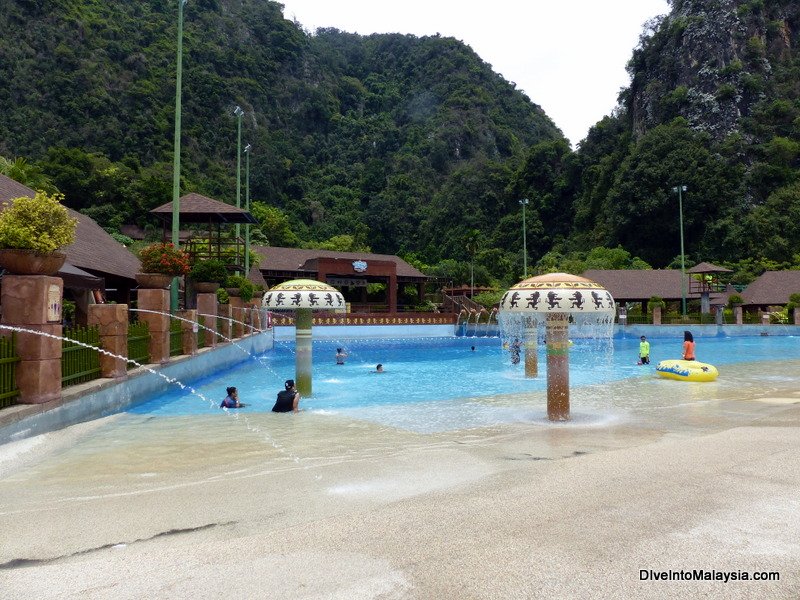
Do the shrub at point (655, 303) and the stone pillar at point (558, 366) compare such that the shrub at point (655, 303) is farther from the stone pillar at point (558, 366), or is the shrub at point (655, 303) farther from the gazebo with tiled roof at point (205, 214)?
the stone pillar at point (558, 366)

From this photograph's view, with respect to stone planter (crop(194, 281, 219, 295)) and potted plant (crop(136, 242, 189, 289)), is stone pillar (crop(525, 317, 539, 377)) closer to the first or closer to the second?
potted plant (crop(136, 242, 189, 289))

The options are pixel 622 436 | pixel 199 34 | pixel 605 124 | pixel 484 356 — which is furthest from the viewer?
pixel 199 34

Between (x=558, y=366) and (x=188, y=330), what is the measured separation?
12.2 m

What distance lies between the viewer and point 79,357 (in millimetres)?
11258

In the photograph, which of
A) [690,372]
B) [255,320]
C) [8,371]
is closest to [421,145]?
[255,320]

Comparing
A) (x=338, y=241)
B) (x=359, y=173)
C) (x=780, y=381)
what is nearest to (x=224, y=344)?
(x=780, y=381)

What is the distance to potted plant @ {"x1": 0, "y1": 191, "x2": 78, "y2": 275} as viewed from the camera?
926 cm

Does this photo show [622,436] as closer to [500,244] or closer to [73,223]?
[73,223]

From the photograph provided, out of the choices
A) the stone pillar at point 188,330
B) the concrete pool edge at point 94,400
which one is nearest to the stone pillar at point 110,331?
the concrete pool edge at point 94,400

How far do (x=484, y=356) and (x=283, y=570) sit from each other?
88.9 ft

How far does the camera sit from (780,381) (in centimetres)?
1844

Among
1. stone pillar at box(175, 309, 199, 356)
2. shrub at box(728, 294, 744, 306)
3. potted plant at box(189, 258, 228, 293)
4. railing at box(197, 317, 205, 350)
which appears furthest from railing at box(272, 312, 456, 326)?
stone pillar at box(175, 309, 199, 356)

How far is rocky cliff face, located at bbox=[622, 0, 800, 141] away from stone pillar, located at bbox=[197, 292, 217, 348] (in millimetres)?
75894

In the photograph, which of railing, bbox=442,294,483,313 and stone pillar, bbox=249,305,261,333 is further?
railing, bbox=442,294,483,313
